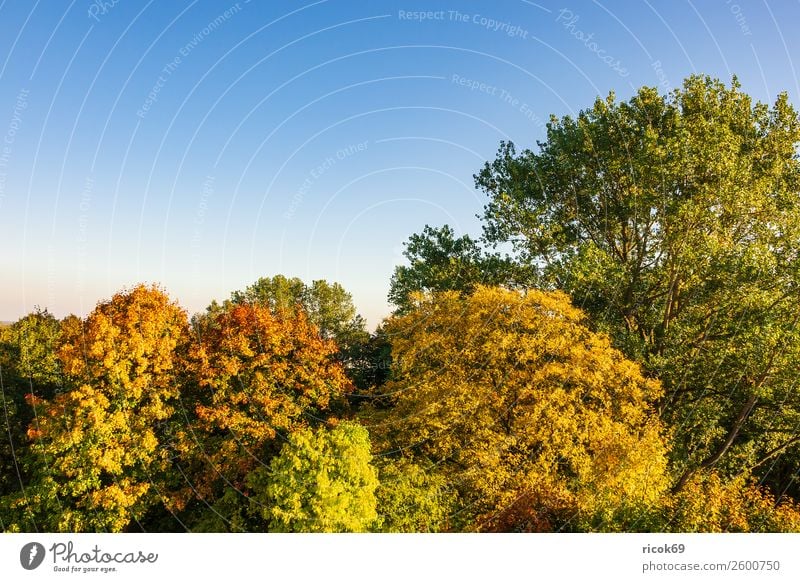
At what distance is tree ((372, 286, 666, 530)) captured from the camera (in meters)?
21.2

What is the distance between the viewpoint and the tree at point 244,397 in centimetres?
2525

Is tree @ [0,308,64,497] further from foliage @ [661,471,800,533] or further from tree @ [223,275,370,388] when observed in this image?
foliage @ [661,471,800,533]

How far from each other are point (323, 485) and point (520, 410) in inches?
361

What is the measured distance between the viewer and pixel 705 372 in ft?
84.2

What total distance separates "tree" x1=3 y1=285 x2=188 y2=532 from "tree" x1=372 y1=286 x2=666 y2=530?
11.2 metres

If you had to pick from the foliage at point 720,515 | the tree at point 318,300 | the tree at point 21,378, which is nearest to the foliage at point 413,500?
the foliage at point 720,515
